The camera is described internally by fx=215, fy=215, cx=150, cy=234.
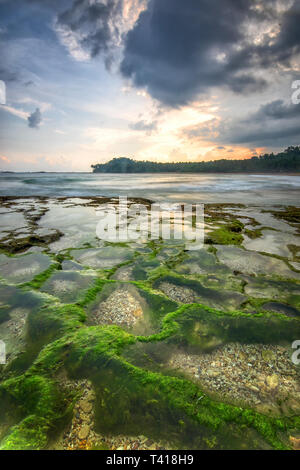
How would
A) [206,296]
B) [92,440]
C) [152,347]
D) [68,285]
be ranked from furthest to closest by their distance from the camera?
[68,285]
[206,296]
[152,347]
[92,440]

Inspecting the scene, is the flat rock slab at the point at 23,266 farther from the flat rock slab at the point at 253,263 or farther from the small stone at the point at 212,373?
Answer: the flat rock slab at the point at 253,263

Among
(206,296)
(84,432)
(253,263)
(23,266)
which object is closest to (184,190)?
(253,263)

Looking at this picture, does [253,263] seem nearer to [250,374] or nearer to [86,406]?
[250,374]

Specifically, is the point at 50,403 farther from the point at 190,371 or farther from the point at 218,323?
the point at 218,323

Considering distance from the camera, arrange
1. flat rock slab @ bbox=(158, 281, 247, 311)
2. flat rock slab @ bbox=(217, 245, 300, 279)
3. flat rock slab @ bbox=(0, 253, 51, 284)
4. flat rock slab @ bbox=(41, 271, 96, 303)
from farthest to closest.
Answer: flat rock slab @ bbox=(217, 245, 300, 279), flat rock slab @ bbox=(0, 253, 51, 284), flat rock slab @ bbox=(41, 271, 96, 303), flat rock slab @ bbox=(158, 281, 247, 311)

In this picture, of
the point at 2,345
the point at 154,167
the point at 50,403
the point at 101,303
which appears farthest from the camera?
the point at 154,167

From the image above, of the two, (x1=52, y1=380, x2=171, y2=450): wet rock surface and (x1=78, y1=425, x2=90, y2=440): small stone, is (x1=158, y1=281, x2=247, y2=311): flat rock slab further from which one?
(x1=78, y1=425, x2=90, y2=440): small stone

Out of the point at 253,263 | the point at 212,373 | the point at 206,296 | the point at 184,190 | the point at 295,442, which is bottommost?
the point at 295,442

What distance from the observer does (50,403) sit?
2072mm

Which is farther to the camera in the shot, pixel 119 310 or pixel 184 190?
pixel 184 190

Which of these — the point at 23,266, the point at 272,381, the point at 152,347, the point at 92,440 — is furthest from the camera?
the point at 23,266

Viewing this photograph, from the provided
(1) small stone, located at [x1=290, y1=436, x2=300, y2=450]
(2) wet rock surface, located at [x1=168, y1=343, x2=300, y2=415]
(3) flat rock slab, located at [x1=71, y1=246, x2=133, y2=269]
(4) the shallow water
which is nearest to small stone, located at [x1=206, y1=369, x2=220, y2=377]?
(2) wet rock surface, located at [x1=168, y1=343, x2=300, y2=415]
